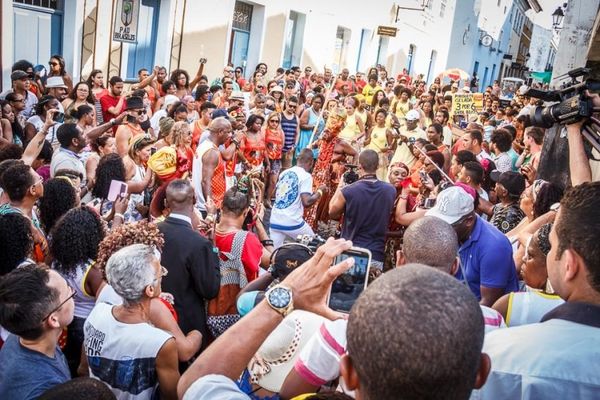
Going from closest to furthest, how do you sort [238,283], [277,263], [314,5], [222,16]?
[277,263] < [238,283] < [222,16] < [314,5]

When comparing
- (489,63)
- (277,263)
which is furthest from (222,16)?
(489,63)

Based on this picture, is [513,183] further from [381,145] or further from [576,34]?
[381,145]

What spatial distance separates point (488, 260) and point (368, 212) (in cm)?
178

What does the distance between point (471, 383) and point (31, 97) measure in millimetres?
7911

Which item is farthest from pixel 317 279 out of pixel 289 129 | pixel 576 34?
pixel 289 129

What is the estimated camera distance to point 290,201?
6219mm

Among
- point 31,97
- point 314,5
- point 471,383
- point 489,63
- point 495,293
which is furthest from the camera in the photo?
point 489,63

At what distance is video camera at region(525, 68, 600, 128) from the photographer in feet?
10.9

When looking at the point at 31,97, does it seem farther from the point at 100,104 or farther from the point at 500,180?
the point at 500,180

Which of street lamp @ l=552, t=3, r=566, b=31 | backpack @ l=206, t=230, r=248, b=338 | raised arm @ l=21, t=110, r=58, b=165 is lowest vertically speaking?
backpack @ l=206, t=230, r=248, b=338

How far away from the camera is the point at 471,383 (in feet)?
4.25

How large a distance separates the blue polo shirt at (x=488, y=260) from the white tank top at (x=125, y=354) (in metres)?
1.98

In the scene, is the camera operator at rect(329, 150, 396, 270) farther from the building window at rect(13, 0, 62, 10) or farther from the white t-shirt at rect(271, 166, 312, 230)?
the building window at rect(13, 0, 62, 10)

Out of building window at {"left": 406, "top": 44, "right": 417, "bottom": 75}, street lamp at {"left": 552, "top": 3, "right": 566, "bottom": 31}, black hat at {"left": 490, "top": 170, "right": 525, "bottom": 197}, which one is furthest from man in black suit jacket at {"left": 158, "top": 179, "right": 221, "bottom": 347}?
building window at {"left": 406, "top": 44, "right": 417, "bottom": 75}
